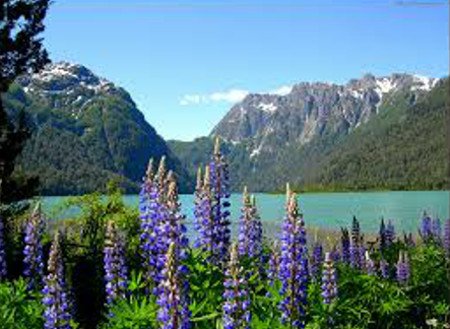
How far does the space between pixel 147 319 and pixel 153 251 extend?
146 centimetres

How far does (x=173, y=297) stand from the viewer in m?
5.84

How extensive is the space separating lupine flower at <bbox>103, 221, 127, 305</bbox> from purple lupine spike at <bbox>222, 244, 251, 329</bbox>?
2336mm

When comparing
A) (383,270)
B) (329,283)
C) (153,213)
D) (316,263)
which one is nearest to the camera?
(153,213)

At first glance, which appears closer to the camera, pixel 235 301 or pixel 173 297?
pixel 173 297

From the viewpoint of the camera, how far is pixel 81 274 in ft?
46.3

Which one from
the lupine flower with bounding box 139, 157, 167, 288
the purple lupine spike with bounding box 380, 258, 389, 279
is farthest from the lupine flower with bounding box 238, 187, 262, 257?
the purple lupine spike with bounding box 380, 258, 389, 279

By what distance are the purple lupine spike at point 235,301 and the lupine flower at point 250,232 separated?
2318 mm

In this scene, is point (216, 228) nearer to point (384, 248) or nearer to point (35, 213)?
point (35, 213)

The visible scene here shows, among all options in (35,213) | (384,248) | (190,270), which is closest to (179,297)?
(190,270)

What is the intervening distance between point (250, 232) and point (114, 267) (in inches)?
67.8

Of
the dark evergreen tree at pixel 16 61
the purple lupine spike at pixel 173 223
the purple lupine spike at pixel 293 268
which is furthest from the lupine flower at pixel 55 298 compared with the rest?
the dark evergreen tree at pixel 16 61

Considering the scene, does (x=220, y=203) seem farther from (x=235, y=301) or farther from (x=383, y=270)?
(x=383, y=270)

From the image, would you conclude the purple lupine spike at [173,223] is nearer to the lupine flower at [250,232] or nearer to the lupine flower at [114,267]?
the lupine flower at [114,267]

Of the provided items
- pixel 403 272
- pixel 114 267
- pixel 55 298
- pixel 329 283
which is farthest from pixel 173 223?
pixel 403 272
